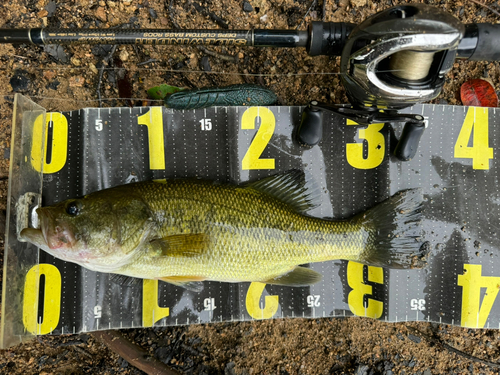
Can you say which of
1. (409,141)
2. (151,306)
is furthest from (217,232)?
(409,141)

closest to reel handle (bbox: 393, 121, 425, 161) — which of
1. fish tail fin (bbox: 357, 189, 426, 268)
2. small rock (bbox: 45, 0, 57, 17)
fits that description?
fish tail fin (bbox: 357, 189, 426, 268)

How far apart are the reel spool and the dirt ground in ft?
3.14

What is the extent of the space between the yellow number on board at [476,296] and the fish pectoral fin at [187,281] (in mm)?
2174

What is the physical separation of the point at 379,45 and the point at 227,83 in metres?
1.52

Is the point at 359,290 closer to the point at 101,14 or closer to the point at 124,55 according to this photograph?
the point at 124,55

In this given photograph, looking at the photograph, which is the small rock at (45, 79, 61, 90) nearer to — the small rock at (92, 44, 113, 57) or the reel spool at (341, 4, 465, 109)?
the small rock at (92, 44, 113, 57)

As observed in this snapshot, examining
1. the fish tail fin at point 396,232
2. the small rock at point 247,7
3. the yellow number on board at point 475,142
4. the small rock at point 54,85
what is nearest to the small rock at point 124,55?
the small rock at point 54,85

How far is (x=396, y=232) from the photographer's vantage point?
269 centimetres

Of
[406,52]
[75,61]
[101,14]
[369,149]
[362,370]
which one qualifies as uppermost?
[101,14]

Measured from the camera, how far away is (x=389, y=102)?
225 cm

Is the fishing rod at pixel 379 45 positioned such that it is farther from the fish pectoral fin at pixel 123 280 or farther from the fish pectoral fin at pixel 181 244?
the fish pectoral fin at pixel 123 280

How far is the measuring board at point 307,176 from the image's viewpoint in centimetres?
279

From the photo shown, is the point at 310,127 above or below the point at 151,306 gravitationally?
above

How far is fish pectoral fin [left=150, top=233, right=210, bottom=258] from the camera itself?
91.0 inches
